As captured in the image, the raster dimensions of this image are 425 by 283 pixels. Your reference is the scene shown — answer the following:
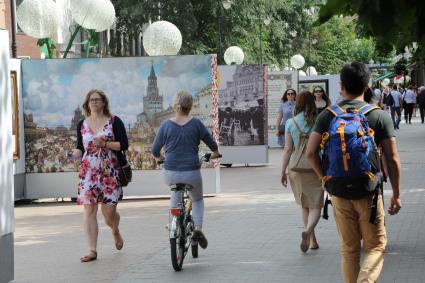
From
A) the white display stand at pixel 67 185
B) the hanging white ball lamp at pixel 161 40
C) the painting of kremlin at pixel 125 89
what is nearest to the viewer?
the painting of kremlin at pixel 125 89

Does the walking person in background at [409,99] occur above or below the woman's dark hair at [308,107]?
above

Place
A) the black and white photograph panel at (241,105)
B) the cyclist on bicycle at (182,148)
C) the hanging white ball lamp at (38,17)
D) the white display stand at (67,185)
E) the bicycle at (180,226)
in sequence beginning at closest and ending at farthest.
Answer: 1. the bicycle at (180,226)
2. the cyclist on bicycle at (182,148)
3. the white display stand at (67,185)
4. the hanging white ball lamp at (38,17)
5. the black and white photograph panel at (241,105)

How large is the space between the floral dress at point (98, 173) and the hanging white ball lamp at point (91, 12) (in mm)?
9261

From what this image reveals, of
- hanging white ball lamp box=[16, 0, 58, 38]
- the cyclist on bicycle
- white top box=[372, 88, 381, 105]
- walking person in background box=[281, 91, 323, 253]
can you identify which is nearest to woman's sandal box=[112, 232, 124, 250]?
the cyclist on bicycle

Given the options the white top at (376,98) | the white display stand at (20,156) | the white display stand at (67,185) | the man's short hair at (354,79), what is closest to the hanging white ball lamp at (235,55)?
the white top at (376,98)

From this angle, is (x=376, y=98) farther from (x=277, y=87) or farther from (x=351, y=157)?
(x=277, y=87)

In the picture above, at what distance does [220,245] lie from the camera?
37.4 ft

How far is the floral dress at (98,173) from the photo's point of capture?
1034cm

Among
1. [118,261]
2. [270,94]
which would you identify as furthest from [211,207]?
[270,94]

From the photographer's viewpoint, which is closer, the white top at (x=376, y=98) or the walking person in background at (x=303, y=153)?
the walking person in background at (x=303, y=153)

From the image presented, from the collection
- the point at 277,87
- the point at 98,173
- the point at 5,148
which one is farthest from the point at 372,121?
the point at 277,87

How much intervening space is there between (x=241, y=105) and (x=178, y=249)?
14.3 metres

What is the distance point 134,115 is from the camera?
17.4 meters

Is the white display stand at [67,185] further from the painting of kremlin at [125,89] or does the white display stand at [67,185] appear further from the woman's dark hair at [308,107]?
the woman's dark hair at [308,107]
